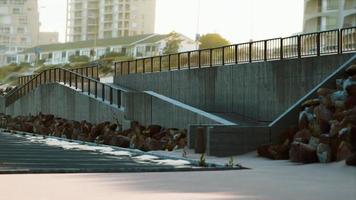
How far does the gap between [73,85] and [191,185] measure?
101ft

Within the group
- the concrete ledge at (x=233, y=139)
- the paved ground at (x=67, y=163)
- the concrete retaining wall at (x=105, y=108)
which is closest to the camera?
the paved ground at (x=67, y=163)

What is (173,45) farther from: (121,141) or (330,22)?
(121,141)

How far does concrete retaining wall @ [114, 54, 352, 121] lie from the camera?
2544 cm

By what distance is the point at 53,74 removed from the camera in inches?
1849

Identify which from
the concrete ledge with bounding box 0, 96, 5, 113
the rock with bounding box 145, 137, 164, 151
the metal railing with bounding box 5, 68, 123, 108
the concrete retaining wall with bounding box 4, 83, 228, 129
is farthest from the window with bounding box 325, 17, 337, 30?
the rock with bounding box 145, 137, 164, 151

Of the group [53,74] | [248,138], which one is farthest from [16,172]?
[53,74]

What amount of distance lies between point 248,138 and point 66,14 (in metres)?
183

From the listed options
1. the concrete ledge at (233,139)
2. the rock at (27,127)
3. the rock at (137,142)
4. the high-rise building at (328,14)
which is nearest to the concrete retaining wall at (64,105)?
the rock at (27,127)

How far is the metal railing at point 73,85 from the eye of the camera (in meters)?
36.1

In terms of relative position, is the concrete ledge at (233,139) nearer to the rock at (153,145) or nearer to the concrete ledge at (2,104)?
the rock at (153,145)

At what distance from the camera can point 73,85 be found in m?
42.4

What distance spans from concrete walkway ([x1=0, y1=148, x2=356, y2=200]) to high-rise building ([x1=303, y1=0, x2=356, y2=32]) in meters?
67.3

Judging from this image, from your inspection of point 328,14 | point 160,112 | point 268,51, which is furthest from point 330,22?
point 160,112

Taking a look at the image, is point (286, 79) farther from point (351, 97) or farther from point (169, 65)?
point (169, 65)
